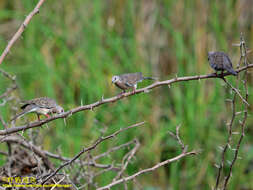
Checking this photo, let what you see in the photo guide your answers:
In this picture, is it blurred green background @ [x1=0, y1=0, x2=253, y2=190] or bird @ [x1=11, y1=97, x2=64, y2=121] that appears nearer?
bird @ [x1=11, y1=97, x2=64, y2=121]

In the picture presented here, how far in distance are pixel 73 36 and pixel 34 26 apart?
67 centimetres

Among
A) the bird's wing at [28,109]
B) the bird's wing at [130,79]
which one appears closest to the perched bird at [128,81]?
the bird's wing at [130,79]

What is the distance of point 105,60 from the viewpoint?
6758 mm

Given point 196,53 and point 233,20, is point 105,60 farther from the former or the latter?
point 233,20

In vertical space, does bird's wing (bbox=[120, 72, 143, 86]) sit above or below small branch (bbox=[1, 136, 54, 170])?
above

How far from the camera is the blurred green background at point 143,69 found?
235 inches

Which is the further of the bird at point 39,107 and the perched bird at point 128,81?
the perched bird at point 128,81

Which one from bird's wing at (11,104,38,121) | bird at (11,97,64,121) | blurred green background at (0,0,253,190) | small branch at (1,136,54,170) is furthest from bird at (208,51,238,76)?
blurred green background at (0,0,253,190)

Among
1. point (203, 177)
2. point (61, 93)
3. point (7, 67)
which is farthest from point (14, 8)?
point (203, 177)

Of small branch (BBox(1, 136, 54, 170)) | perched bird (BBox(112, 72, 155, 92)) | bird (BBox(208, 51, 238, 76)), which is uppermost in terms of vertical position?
bird (BBox(208, 51, 238, 76))

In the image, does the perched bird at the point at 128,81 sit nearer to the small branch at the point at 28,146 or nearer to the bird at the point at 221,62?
the bird at the point at 221,62

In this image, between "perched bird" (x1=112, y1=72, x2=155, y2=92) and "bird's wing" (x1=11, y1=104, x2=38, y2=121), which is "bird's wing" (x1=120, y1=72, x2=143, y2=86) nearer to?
"perched bird" (x1=112, y1=72, x2=155, y2=92)

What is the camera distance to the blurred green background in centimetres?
598

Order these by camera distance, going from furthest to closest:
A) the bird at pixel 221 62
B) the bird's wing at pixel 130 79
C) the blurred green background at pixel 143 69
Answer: the blurred green background at pixel 143 69
the bird's wing at pixel 130 79
the bird at pixel 221 62
